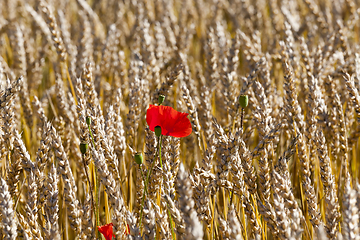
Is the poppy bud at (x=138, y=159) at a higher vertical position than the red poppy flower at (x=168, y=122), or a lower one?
lower

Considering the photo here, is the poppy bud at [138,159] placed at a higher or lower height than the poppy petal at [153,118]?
lower

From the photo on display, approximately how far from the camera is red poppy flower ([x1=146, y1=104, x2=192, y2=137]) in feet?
3.07

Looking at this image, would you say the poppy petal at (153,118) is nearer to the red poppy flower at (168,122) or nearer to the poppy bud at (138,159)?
the red poppy flower at (168,122)

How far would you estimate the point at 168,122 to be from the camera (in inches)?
36.9

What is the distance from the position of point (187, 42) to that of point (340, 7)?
1.44 meters

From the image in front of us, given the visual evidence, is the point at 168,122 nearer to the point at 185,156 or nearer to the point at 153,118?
the point at 153,118

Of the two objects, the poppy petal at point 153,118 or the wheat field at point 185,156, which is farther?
the poppy petal at point 153,118

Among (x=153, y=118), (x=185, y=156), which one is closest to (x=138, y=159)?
(x=153, y=118)

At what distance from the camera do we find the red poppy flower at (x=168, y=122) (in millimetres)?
935

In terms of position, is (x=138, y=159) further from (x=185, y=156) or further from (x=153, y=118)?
(x=185, y=156)

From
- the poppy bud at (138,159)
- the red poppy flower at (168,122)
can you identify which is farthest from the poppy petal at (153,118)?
the poppy bud at (138,159)

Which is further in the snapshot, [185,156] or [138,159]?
[185,156]

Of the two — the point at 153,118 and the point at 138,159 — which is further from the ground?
the point at 153,118

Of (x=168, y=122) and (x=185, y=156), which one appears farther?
(x=185, y=156)
